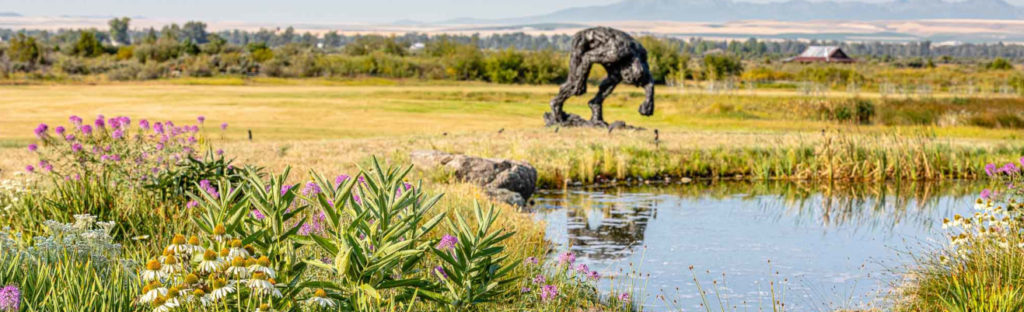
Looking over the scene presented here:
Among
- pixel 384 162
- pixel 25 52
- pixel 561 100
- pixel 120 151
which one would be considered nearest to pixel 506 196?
pixel 384 162

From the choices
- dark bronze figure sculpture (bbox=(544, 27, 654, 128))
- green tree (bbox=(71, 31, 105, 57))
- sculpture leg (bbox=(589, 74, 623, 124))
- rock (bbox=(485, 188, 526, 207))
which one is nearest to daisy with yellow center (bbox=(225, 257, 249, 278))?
rock (bbox=(485, 188, 526, 207))

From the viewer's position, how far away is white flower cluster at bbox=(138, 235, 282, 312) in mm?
4383

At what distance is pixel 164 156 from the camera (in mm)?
11055

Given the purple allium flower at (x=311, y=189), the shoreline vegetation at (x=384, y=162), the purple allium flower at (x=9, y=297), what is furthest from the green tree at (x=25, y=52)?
the purple allium flower at (x=9, y=297)

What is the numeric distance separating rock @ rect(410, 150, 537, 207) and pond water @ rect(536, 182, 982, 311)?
47 cm

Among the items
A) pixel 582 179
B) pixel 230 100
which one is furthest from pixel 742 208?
pixel 230 100

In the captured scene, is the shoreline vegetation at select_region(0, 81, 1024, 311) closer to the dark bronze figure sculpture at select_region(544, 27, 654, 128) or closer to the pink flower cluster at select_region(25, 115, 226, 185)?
the pink flower cluster at select_region(25, 115, 226, 185)

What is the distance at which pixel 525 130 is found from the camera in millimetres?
24734

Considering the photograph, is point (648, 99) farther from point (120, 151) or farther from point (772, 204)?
point (120, 151)

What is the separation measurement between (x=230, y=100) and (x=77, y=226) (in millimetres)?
39628

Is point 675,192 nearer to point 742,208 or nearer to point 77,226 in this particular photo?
point 742,208

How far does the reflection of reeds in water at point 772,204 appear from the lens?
14.1m

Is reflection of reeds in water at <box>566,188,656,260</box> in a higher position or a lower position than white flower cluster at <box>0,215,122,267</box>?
lower

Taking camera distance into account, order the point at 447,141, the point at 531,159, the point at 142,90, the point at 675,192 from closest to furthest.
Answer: the point at 675,192 → the point at 531,159 → the point at 447,141 → the point at 142,90
